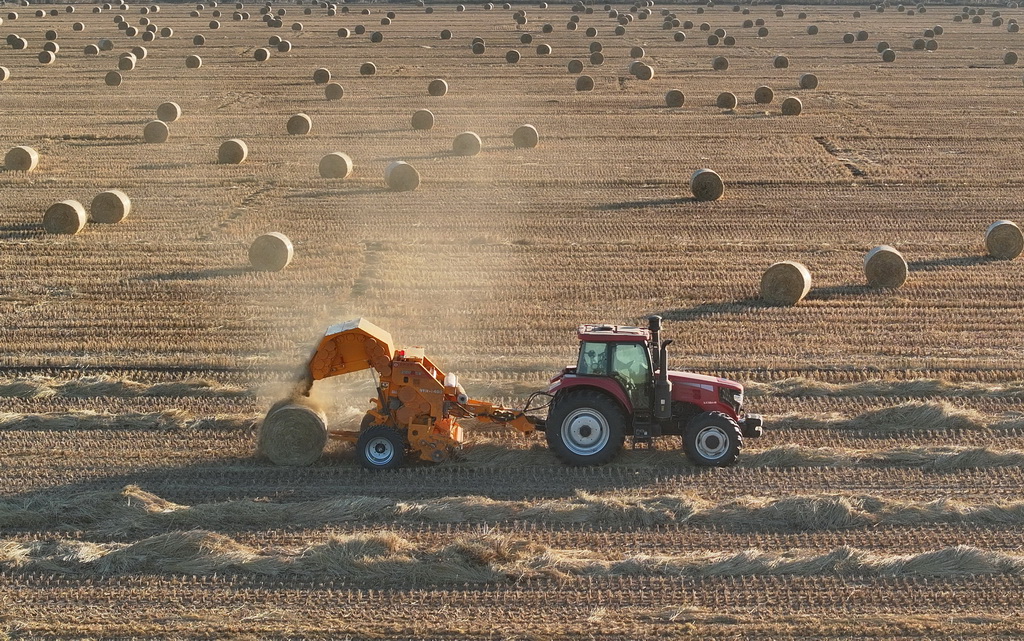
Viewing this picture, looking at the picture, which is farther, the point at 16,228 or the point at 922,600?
the point at 16,228

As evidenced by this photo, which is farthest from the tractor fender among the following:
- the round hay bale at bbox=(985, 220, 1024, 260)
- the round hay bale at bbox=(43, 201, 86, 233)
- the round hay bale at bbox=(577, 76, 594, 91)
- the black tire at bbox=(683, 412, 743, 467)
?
the round hay bale at bbox=(577, 76, 594, 91)

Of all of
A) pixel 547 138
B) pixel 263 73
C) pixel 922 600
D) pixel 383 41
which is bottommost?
pixel 922 600

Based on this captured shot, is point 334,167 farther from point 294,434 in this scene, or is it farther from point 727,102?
point 294,434

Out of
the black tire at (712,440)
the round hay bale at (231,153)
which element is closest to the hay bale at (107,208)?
the round hay bale at (231,153)

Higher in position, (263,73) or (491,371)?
(263,73)

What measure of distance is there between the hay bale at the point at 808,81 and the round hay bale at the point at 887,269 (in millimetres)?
19908

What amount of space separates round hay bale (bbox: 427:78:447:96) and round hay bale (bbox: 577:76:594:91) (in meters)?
4.17

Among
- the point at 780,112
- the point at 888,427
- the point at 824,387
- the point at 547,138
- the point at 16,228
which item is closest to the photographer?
the point at 888,427

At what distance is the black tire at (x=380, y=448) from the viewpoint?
11.5 m

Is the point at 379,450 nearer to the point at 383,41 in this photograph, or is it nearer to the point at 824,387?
the point at 824,387

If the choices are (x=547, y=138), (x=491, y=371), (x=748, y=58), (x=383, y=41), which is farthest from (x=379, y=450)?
(x=383, y=41)

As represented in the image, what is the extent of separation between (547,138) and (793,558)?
20.2 m

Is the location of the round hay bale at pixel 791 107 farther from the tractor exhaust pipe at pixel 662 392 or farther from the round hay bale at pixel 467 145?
the tractor exhaust pipe at pixel 662 392

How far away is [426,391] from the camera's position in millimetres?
11477
